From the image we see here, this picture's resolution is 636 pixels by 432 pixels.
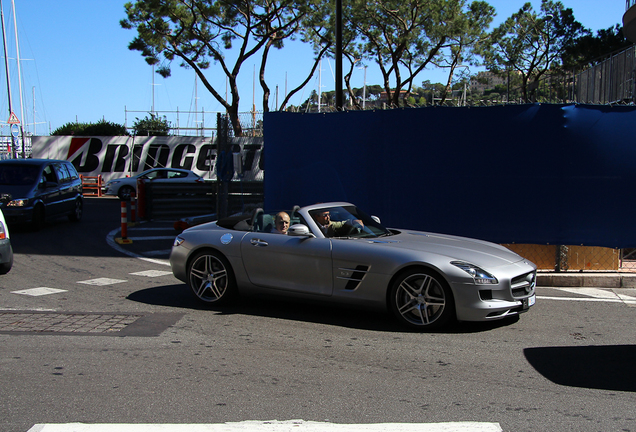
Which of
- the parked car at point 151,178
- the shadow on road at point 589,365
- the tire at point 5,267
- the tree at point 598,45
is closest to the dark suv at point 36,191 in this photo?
the tire at point 5,267

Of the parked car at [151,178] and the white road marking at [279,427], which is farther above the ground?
the parked car at [151,178]

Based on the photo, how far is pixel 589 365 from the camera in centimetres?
482

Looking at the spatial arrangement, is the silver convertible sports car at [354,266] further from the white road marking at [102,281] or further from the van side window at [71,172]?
the van side window at [71,172]

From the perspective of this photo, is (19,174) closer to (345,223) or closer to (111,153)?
(345,223)

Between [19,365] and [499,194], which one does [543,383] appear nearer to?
A: [19,365]

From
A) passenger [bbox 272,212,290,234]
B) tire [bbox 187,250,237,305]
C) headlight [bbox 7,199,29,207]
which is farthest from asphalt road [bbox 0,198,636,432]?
headlight [bbox 7,199,29,207]

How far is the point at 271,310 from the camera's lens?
22.2 feet

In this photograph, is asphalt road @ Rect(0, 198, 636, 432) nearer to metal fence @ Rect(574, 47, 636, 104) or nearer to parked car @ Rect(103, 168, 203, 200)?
metal fence @ Rect(574, 47, 636, 104)

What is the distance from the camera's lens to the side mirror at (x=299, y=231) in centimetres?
634

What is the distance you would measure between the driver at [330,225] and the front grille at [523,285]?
1.86m

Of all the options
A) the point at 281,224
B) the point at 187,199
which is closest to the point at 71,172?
the point at 187,199

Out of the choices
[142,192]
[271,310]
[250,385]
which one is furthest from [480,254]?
[142,192]

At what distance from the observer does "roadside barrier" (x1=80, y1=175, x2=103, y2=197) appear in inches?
1118

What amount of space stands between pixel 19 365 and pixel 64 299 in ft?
9.04
